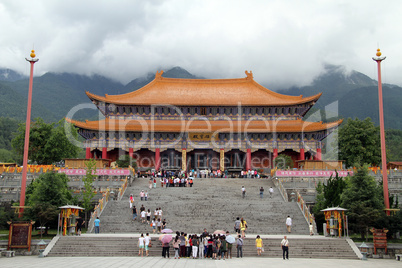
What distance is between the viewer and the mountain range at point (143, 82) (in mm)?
127188

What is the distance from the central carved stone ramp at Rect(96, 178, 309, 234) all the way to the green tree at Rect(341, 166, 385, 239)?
122 inches

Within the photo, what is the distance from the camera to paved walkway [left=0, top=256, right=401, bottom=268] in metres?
15.7

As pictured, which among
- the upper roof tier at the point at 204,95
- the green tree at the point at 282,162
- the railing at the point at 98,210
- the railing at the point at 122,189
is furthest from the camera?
the upper roof tier at the point at 204,95

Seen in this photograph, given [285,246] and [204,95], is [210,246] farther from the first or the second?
[204,95]

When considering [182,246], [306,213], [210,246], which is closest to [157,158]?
[306,213]

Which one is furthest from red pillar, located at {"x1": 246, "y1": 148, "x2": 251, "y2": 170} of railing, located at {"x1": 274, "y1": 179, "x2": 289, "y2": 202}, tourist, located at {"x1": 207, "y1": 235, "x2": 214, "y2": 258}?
tourist, located at {"x1": 207, "y1": 235, "x2": 214, "y2": 258}

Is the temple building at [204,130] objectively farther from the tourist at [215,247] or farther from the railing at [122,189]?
the tourist at [215,247]

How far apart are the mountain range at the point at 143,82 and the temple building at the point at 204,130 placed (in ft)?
249

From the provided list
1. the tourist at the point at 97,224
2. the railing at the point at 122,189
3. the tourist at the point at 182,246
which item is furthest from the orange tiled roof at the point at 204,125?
the tourist at the point at 182,246

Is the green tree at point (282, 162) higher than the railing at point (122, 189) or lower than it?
higher

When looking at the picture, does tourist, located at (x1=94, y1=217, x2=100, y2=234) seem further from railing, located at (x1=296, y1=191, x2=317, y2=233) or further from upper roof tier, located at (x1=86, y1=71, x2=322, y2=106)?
upper roof tier, located at (x1=86, y1=71, x2=322, y2=106)

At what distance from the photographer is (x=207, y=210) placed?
27469 millimetres

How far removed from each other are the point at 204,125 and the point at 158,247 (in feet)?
97.1

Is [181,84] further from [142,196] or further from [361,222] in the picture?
[361,222]
